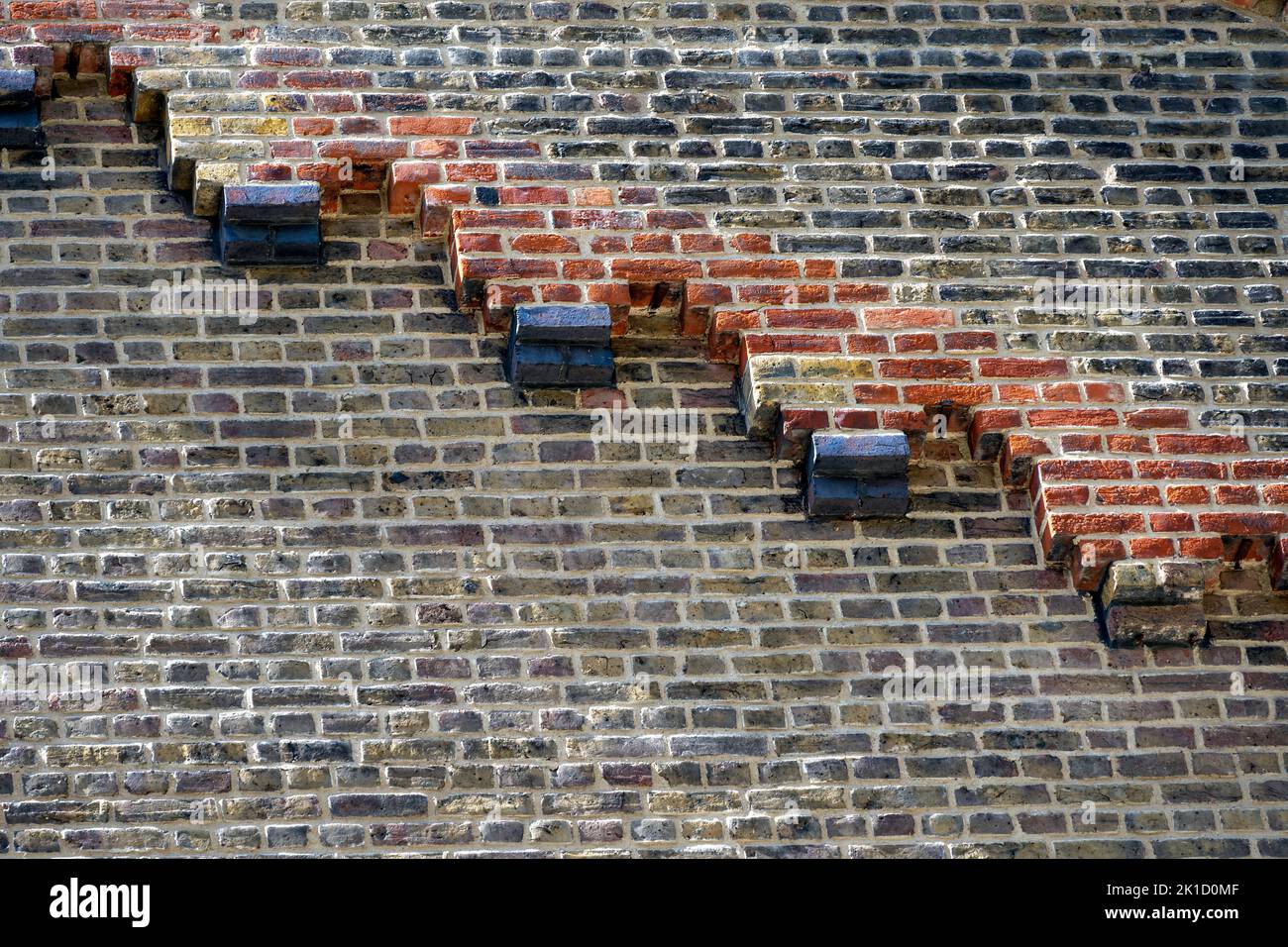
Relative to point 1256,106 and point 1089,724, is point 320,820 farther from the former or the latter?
point 1256,106

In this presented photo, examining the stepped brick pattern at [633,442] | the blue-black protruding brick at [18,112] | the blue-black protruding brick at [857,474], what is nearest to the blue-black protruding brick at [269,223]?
the stepped brick pattern at [633,442]

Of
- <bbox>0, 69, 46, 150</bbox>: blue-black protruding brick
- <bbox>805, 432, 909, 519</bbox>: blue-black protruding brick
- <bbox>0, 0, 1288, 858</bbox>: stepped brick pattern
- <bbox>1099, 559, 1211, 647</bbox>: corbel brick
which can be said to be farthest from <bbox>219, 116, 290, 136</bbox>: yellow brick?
<bbox>1099, 559, 1211, 647</bbox>: corbel brick

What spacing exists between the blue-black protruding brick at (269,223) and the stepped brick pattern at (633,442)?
0.02 metres

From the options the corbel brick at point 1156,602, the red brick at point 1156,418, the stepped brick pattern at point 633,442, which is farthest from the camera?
the red brick at point 1156,418

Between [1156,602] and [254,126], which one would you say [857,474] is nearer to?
[1156,602]

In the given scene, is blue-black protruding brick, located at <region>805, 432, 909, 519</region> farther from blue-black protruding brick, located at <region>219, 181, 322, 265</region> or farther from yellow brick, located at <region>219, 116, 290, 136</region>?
yellow brick, located at <region>219, 116, 290, 136</region>

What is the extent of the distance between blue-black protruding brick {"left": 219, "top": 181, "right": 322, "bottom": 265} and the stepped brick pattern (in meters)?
0.02

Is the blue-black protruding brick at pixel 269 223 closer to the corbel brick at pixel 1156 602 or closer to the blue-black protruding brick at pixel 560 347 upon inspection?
the blue-black protruding brick at pixel 560 347

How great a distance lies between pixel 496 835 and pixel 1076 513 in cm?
211

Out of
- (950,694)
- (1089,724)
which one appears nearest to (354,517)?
(950,694)

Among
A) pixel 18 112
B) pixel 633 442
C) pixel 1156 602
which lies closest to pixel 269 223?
pixel 18 112

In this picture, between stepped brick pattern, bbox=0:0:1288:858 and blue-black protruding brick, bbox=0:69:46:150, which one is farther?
blue-black protruding brick, bbox=0:69:46:150

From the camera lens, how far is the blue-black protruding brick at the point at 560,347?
7320mm

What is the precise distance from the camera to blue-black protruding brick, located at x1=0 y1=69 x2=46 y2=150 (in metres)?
7.49
